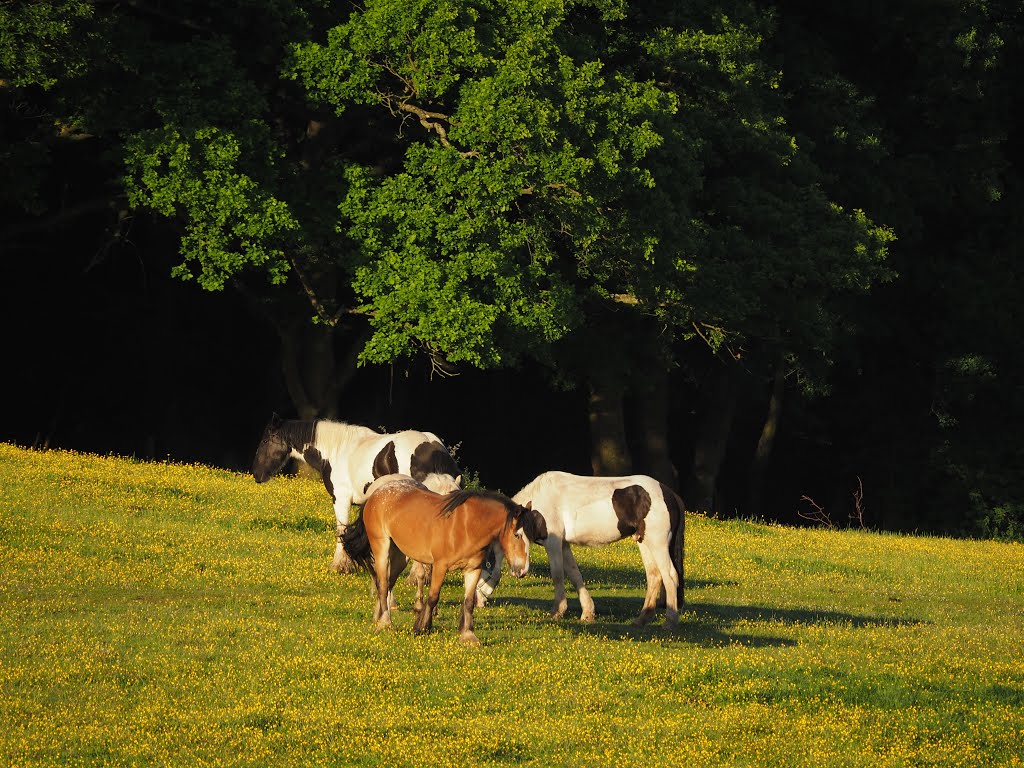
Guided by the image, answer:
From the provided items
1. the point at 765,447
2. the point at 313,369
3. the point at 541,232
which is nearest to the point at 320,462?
the point at 541,232

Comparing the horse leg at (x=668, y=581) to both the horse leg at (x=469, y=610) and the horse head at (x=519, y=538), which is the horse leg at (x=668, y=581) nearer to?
the horse head at (x=519, y=538)

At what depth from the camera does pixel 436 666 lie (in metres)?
15.6

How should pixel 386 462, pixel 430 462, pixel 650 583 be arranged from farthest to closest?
pixel 386 462 → pixel 430 462 → pixel 650 583

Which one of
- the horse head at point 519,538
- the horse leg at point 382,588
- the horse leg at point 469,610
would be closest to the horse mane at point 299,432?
the horse leg at point 382,588

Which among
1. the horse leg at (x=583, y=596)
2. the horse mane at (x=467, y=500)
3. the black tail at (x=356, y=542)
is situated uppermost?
the horse mane at (x=467, y=500)

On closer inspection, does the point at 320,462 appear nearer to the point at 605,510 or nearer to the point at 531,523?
the point at 605,510

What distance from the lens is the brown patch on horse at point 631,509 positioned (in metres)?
19.8

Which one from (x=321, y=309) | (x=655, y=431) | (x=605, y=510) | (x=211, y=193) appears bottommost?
(x=605, y=510)

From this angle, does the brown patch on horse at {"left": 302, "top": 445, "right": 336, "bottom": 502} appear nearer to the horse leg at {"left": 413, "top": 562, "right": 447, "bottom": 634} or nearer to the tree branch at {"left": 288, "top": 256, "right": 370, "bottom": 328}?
the horse leg at {"left": 413, "top": 562, "right": 447, "bottom": 634}

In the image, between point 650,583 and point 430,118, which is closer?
point 650,583

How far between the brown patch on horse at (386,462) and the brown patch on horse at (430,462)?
0.10 m

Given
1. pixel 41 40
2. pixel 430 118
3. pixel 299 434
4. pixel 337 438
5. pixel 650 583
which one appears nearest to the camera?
pixel 650 583

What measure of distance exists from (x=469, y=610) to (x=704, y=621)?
4793mm

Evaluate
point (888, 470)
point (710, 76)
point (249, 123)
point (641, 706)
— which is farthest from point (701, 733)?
point (888, 470)
